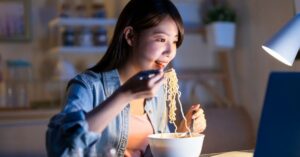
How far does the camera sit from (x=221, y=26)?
2.59 meters

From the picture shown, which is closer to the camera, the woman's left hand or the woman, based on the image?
the woman

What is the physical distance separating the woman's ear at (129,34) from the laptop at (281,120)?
15.7 inches

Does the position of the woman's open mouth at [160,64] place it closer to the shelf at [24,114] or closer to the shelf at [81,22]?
the shelf at [24,114]

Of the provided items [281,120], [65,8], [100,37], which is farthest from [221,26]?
[281,120]

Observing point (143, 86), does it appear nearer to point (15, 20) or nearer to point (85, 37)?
point (85, 37)

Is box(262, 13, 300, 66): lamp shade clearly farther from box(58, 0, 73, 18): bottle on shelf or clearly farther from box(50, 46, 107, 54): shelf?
box(58, 0, 73, 18): bottle on shelf

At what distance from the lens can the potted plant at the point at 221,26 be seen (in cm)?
259

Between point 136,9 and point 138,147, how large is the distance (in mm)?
395

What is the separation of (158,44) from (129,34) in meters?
0.11

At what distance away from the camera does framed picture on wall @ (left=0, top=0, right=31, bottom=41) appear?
3148 mm

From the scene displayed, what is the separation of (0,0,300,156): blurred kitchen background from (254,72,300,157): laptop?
99cm

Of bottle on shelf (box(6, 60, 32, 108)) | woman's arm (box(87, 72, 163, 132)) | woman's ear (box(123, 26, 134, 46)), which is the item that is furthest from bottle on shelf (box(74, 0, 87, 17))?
woman's arm (box(87, 72, 163, 132))

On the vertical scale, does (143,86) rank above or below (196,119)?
above

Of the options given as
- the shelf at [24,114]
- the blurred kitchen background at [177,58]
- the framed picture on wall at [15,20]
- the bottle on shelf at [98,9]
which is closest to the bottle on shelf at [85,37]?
the blurred kitchen background at [177,58]
